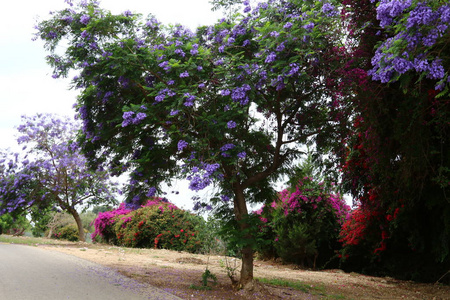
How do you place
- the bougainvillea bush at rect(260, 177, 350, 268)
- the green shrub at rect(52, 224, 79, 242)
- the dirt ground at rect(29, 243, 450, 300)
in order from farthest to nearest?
the green shrub at rect(52, 224, 79, 242) < the bougainvillea bush at rect(260, 177, 350, 268) < the dirt ground at rect(29, 243, 450, 300)

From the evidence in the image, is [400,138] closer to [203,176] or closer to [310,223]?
[203,176]

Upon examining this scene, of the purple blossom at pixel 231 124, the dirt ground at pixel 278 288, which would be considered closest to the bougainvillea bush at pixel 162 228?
the dirt ground at pixel 278 288

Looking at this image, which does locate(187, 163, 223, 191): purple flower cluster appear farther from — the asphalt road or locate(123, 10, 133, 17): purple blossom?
locate(123, 10, 133, 17): purple blossom

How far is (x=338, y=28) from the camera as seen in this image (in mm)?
6121

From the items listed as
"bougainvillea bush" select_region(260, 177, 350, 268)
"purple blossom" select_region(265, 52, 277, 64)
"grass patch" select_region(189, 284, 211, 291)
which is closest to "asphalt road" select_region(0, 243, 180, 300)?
"grass patch" select_region(189, 284, 211, 291)

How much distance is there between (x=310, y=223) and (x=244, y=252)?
6497 mm

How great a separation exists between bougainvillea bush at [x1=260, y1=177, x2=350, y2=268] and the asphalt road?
652 cm

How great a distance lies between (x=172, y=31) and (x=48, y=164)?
42.1 feet

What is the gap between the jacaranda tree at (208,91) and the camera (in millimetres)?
5906

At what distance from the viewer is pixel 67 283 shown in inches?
267

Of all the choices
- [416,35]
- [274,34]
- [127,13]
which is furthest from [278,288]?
[127,13]

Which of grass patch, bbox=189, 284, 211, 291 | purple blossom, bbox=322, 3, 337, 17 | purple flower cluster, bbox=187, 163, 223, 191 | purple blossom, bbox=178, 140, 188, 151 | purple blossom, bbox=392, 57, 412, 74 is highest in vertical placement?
purple blossom, bbox=322, 3, 337, 17

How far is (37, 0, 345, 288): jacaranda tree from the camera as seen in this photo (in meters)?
5.91

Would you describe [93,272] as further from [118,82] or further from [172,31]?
[172,31]
